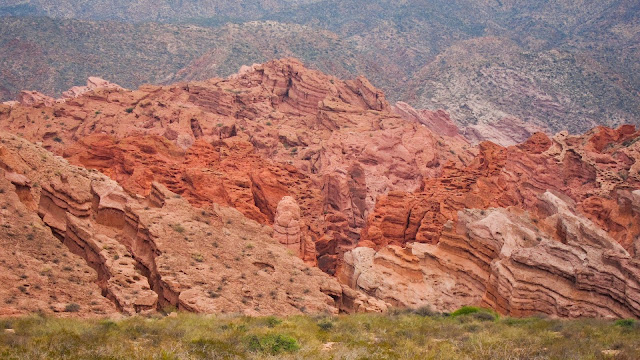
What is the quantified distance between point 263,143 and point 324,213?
2280 centimetres

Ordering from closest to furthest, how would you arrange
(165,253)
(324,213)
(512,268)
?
(165,253) → (512,268) → (324,213)

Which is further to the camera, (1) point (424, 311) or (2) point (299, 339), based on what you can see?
(1) point (424, 311)

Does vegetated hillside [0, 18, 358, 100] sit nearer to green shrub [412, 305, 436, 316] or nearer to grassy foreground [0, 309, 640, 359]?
green shrub [412, 305, 436, 316]

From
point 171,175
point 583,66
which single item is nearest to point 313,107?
point 171,175

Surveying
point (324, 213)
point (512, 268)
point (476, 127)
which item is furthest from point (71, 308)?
point (476, 127)

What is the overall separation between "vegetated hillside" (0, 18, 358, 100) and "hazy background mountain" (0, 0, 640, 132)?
280 millimetres

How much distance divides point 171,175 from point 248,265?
1671 centimetres

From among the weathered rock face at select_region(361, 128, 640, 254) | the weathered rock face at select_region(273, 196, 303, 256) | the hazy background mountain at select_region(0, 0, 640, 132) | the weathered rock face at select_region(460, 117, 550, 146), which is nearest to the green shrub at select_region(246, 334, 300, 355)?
the weathered rock face at select_region(273, 196, 303, 256)

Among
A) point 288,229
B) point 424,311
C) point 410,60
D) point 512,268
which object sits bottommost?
point 424,311

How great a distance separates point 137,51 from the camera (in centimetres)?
16225

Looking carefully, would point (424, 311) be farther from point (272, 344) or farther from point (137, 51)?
point (137, 51)

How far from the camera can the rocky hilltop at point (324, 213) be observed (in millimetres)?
25656

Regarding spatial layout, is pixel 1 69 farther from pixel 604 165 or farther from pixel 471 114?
pixel 604 165

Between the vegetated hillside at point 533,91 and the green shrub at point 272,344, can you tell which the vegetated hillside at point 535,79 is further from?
the green shrub at point 272,344
